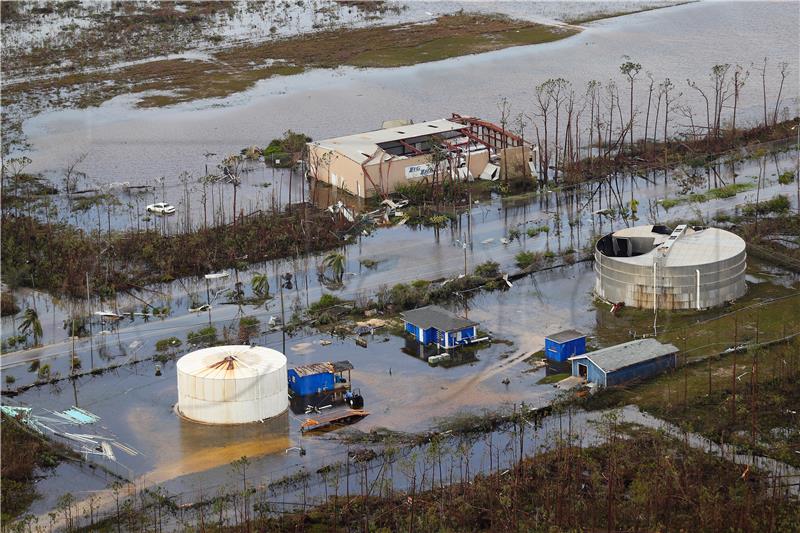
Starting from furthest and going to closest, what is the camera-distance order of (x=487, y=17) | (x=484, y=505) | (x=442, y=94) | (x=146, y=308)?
(x=487, y=17) < (x=442, y=94) < (x=146, y=308) < (x=484, y=505)

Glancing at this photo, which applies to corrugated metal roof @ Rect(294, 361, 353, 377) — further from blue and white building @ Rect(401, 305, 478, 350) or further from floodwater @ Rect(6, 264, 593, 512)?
blue and white building @ Rect(401, 305, 478, 350)

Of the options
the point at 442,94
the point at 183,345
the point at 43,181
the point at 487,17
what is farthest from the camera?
the point at 487,17

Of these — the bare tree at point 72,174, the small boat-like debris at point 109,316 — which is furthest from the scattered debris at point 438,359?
the bare tree at point 72,174

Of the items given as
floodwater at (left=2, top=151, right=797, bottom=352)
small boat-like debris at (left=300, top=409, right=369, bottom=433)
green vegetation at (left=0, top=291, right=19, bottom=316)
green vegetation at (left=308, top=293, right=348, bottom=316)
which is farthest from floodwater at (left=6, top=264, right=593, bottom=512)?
green vegetation at (left=0, top=291, right=19, bottom=316)

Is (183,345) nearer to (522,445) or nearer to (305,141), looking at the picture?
(522,445)

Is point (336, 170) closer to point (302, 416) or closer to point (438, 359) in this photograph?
point (438, 359)

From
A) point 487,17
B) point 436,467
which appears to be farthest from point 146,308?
point 487,17
